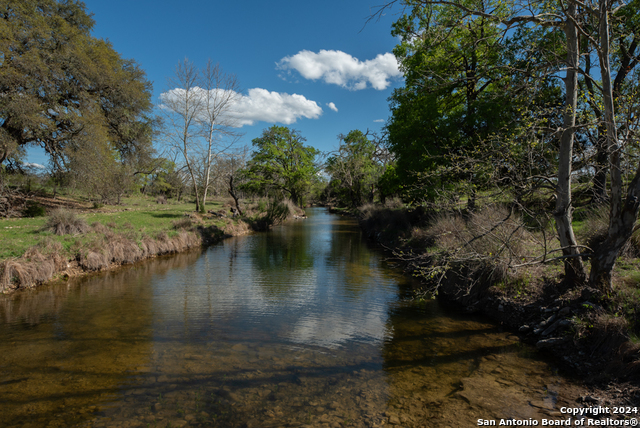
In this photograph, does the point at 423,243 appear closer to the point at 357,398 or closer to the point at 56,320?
the point at 357,398

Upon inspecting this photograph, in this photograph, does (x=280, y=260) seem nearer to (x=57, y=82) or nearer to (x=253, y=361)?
(x=253, y=361)

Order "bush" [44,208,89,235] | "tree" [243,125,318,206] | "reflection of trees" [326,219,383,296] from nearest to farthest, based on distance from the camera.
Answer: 1. "reflection of trees" [326,219,383,296]
2. "bush" [44,208,89,235]
3. "tree" [243,125,318,206]

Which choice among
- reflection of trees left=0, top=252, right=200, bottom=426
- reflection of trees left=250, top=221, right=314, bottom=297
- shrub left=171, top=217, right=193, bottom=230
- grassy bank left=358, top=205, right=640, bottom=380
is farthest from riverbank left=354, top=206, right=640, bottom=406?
shrub left=171, top=217, right=193, bottom=230

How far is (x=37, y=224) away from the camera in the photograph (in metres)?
13.9

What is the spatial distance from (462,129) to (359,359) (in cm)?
1241

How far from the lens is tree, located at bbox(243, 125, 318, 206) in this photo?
45500 mm

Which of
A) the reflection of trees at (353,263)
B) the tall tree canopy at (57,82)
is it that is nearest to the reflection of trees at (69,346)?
the reflection of trees at (353,263)

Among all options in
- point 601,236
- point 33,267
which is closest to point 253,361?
point 601,236

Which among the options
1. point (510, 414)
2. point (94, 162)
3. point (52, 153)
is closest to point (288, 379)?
point (510, 414)

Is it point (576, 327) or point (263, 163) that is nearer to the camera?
point (576, 327)

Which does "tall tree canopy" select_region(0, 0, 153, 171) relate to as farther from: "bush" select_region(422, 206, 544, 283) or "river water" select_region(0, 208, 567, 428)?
"bush" select_region(422, 206, 544, 283)

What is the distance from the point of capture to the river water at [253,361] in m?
4.49

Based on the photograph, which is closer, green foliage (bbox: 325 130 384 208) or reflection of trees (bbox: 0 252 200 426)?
reflection of trees (bbox: 0 252 200 426)

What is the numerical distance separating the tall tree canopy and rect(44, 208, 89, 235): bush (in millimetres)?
6106
